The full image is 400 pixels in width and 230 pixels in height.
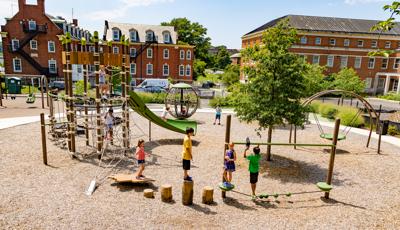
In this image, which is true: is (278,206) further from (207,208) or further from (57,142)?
(57,142)

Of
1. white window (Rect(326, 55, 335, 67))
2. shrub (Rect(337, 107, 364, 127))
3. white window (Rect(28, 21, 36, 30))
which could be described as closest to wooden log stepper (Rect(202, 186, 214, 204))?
shrub (Rect(337, 107, 364, 127))

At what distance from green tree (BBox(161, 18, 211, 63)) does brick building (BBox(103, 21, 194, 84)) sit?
16.9m

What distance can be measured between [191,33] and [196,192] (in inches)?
2311

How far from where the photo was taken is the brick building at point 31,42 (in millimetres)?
41469

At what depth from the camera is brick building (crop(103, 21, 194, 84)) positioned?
149 ft

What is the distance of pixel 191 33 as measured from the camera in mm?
64312

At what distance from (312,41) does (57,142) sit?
46493 mm

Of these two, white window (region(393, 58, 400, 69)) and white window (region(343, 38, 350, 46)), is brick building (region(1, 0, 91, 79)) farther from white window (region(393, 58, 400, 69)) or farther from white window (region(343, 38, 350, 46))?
white window (region(393, 58, 400, 69))

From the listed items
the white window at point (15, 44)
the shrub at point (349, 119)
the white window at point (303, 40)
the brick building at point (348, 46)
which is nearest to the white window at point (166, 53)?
the brick building at point (348, 46)

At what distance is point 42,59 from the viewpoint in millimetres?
43094

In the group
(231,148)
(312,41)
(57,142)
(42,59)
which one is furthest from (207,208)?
(312,41)

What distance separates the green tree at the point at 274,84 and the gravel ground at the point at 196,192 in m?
2.27

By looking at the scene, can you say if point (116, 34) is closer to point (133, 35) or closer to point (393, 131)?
point (133, 35)

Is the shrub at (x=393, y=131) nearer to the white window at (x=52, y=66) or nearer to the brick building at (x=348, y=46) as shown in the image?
the brick building at (x=348, y=46)
